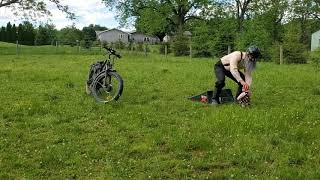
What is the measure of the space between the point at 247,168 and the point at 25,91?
350 inches

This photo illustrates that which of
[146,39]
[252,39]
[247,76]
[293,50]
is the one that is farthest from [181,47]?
[146,39]

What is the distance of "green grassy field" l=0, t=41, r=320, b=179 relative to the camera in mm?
6176

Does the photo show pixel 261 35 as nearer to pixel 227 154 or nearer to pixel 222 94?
pixel 222 94

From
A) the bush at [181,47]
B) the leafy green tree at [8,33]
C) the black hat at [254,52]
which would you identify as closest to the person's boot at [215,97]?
the black hat at [254,52]

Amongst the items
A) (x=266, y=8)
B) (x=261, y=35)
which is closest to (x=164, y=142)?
(x=261, y=35)

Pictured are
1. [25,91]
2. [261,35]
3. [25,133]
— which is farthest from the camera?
[261,35]

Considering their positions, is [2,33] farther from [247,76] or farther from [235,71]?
[235,71]

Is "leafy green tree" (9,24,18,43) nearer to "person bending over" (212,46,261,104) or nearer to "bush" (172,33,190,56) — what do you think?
"bush" (172,33,190,56)

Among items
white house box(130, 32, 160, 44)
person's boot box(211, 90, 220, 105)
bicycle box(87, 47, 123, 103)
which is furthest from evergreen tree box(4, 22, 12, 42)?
person's boot box(211, 90, 220, 105)

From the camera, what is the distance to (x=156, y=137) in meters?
7.72

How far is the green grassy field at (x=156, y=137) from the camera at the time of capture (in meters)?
6.18

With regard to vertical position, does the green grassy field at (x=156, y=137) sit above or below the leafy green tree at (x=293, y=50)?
below

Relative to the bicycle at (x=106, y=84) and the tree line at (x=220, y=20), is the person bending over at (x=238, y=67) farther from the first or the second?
the tree line at (x=220, y=20)

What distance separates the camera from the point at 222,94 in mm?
11586
